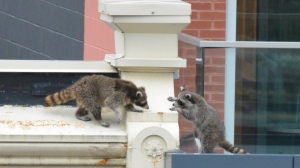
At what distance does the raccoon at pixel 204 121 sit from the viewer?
8492 mm

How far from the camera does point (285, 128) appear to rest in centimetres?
920

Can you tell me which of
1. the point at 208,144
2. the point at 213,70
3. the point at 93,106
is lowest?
the point at 208,144

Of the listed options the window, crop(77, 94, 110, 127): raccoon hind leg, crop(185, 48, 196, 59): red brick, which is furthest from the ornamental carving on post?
crop(185, 48, 196, 59): red brick

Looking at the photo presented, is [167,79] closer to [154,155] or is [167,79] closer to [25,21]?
[154,155]

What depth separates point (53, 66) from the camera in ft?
26.9

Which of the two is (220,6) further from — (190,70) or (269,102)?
(269,102)

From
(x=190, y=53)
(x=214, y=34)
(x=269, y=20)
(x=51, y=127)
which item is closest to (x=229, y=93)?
(x=190, y=53)

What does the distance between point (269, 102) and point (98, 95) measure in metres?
1.81

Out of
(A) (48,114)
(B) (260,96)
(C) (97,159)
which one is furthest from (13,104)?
(B) (260,96)

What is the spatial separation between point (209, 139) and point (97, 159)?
137 centimetres

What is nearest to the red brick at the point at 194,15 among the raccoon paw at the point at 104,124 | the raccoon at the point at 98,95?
the raccoon at the point at 98,95

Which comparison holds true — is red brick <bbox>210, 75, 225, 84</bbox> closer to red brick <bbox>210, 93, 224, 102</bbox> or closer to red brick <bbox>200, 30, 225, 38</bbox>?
red brick <bbox>210, 93, 224, 102</bbox>

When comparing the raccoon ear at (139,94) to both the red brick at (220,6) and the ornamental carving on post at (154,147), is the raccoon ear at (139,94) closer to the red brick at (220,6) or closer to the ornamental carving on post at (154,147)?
the ornamental carving on post at (154,147)

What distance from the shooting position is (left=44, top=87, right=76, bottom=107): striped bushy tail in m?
7.98
